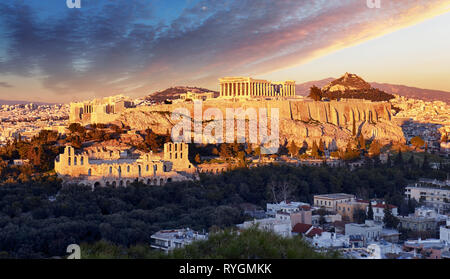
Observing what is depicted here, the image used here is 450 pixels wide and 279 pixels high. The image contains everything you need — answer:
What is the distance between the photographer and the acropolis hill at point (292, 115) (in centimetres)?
3944

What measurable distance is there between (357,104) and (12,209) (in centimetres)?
3543

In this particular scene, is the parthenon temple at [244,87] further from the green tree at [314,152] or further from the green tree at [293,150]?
the green tree at [314,152]

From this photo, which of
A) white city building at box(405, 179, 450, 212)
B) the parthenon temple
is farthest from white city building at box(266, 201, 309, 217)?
the parthenon temple

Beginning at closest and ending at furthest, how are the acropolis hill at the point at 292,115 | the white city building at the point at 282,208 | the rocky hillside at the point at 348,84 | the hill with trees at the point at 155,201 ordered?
the hill with trees at the point at 155,201 → the white city building at the point at 282,208 → the acropolis hill at the point at 292,115 → the rocky hillside at the point at 348,84

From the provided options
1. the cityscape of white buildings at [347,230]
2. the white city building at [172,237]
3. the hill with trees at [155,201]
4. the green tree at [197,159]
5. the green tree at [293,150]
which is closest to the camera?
the cityscape of white buildings at [347,230]

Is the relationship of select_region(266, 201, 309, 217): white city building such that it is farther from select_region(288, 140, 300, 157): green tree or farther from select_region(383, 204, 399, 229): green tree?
select_region(288, 140, 300, 157): green tree

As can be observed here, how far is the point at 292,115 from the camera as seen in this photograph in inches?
1748

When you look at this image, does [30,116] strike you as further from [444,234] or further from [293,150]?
[444,234]

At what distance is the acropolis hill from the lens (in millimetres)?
39438

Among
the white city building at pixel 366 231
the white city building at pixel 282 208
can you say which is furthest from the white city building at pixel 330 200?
the white city building at pixel 366 231

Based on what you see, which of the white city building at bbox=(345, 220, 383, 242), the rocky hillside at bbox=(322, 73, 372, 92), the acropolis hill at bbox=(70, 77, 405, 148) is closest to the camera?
the white city building at bbox=(345, 220, 383, 242)

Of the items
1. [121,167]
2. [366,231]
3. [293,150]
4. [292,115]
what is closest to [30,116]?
[292,115]
